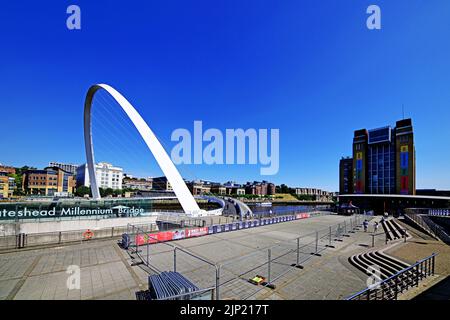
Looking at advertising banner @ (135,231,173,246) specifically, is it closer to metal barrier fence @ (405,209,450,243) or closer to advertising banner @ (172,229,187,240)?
advertising banner @ (172,229,187,240)

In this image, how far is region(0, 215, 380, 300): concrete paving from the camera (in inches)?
276

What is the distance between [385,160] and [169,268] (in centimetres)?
7646

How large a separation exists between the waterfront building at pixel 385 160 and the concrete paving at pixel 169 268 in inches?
2412

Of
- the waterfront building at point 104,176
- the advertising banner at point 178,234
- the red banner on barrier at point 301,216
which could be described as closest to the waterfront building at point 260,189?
the waterfront building at point 104,176

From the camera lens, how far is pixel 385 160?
62406 mm

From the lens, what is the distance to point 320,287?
7574 millimetres

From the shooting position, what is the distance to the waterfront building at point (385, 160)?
57.0 m

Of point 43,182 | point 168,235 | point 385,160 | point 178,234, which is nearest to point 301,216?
point 178,234

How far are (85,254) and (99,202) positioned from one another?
6.66m

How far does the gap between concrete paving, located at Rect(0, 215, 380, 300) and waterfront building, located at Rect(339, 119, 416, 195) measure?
201 ft

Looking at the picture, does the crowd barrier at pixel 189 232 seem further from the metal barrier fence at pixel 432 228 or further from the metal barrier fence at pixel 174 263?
Result: the metal barrier fence at pixel 432 228

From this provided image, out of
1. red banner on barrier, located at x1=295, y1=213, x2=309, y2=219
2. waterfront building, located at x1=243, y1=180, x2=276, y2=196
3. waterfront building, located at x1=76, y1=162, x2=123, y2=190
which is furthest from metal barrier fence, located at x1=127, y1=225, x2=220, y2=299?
waterfront building, located at x1=243, y1=180, x2=276, y2=196

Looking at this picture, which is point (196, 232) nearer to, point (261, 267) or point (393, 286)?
point (261, 267)
